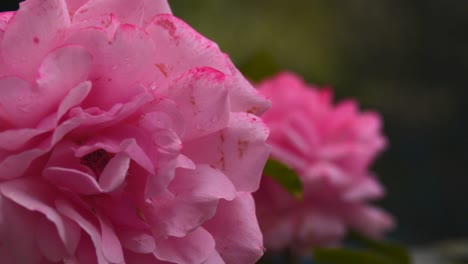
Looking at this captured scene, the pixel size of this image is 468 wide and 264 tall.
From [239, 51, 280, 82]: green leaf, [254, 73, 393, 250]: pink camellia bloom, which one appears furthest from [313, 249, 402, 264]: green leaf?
[239, 51, 280, 82]: green leaf

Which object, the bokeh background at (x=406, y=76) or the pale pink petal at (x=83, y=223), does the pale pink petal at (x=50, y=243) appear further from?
the bokeh background at (x=406, y=76)

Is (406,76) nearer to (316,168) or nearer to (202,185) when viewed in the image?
(316,168)

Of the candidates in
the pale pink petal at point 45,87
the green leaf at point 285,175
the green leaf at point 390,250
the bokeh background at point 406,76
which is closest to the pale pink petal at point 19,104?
the pale pink petal at point 45,87

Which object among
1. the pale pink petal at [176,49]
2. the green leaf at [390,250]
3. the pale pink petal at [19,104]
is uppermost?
the pale pink petal at [176,49]

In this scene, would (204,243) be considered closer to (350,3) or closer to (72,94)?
(72,94)

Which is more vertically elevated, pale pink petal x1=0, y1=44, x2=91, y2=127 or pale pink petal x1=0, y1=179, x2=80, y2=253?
pale pink petal x1=0, y1=44, x2=91, y2=127

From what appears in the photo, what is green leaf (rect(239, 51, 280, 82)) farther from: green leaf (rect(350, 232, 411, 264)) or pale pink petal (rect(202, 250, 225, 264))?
pale pink petal (rect(202, 250, 225, 264))

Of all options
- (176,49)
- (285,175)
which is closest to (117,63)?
(176,49)
